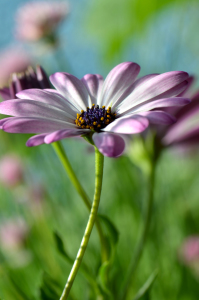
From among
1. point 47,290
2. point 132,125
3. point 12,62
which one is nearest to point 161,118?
point 132,125

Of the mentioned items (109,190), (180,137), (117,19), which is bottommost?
(109,190)

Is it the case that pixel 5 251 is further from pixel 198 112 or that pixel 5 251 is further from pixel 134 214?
pixel 198 112

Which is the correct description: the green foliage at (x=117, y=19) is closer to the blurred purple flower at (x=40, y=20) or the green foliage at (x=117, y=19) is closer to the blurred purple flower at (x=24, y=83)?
the blurred purple flower at (x=40, y=20)

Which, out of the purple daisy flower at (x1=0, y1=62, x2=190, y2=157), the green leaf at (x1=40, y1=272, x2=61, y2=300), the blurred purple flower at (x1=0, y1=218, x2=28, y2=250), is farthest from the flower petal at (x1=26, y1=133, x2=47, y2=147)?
the blurred purple flower at (x1=0, y1=218, x2=28, y2=250)

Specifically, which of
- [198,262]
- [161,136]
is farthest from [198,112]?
[198,262]

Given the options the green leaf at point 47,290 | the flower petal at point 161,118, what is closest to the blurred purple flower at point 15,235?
the green leaf at point 47,290

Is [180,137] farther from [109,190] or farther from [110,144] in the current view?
[109,190]
